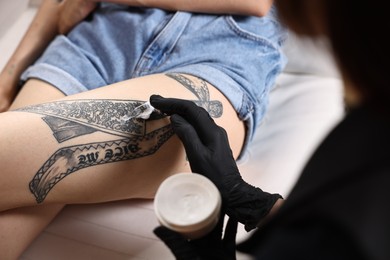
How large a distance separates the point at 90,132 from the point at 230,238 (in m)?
0.34

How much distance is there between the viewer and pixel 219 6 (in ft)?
3.59

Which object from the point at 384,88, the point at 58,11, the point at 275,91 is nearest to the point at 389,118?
the point at 384,88

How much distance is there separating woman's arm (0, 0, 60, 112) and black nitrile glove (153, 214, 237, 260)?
71 centimetres

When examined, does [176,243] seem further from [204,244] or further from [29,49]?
[29,49]

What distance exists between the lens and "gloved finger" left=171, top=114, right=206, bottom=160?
873mm

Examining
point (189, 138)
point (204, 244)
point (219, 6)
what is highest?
point (219, 6)

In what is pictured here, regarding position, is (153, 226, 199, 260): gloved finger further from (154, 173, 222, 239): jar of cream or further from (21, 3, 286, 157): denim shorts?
(21, 3, 286, 157): denim shorts

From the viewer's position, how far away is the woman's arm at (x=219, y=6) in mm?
1087

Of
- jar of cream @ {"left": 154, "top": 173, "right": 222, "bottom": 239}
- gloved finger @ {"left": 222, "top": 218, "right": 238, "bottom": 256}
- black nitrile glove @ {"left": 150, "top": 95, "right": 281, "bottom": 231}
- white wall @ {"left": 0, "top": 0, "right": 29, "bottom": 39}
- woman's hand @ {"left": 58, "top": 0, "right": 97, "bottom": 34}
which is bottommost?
gloved finger @ {"left": 222, "top": 218, "right": 238, "bottom": 256}

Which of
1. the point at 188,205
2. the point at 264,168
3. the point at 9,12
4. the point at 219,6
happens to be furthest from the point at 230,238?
the point at 9,12

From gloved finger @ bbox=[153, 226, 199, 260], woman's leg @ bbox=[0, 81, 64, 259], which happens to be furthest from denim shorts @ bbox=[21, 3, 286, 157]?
gloved finger @ bbox=[153, 226, 199, 260]

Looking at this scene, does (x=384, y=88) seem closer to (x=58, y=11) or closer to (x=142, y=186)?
(x=142, y=186)

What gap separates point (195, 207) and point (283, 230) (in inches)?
11.2

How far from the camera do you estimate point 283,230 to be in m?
0.43
